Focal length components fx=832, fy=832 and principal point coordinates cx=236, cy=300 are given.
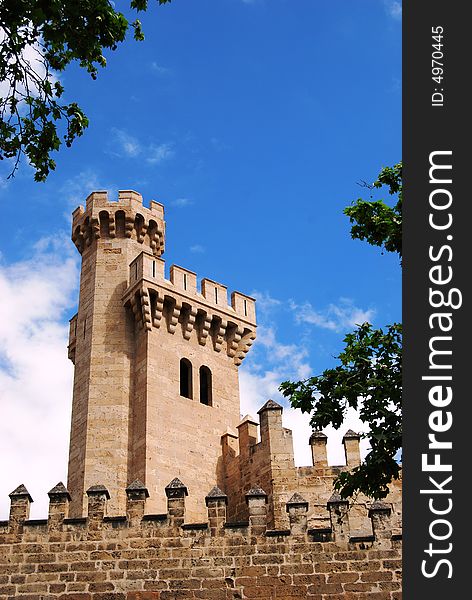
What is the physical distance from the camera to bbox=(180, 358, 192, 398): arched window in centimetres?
2441

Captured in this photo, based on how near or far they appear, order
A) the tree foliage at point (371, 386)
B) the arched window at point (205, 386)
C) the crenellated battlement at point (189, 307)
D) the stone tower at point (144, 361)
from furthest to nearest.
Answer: the arched window at point (205, 386) → the crenellated battlement at point (189, 307) → the stone tower at point (144, 361) → the tree foliage at point (371, 386)

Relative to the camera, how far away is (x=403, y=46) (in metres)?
9.44

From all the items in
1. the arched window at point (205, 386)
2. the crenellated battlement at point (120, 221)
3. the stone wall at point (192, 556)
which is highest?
the crenellated battlement at point (120, 221)

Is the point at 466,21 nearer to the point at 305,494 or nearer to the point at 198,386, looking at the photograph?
the point at 305,494

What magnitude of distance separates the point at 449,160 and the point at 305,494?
13603 mm

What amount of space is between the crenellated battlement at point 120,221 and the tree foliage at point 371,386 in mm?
14418

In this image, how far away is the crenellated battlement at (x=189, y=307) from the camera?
955 inches

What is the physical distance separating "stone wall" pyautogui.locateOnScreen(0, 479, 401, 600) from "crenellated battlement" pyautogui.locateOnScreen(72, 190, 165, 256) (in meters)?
12.3

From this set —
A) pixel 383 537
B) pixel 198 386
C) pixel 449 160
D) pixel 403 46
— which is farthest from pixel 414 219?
pixel 198 386

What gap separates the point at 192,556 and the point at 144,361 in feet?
30.2

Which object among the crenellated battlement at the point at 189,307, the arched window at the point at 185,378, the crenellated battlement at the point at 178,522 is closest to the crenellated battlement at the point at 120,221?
the crenellated battlement at the point at 189,307

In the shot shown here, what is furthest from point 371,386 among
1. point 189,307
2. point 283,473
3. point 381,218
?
point 189,307

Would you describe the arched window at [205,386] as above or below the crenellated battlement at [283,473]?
above

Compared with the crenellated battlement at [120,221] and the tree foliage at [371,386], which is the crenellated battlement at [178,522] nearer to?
the tree foliage at [371,386]
